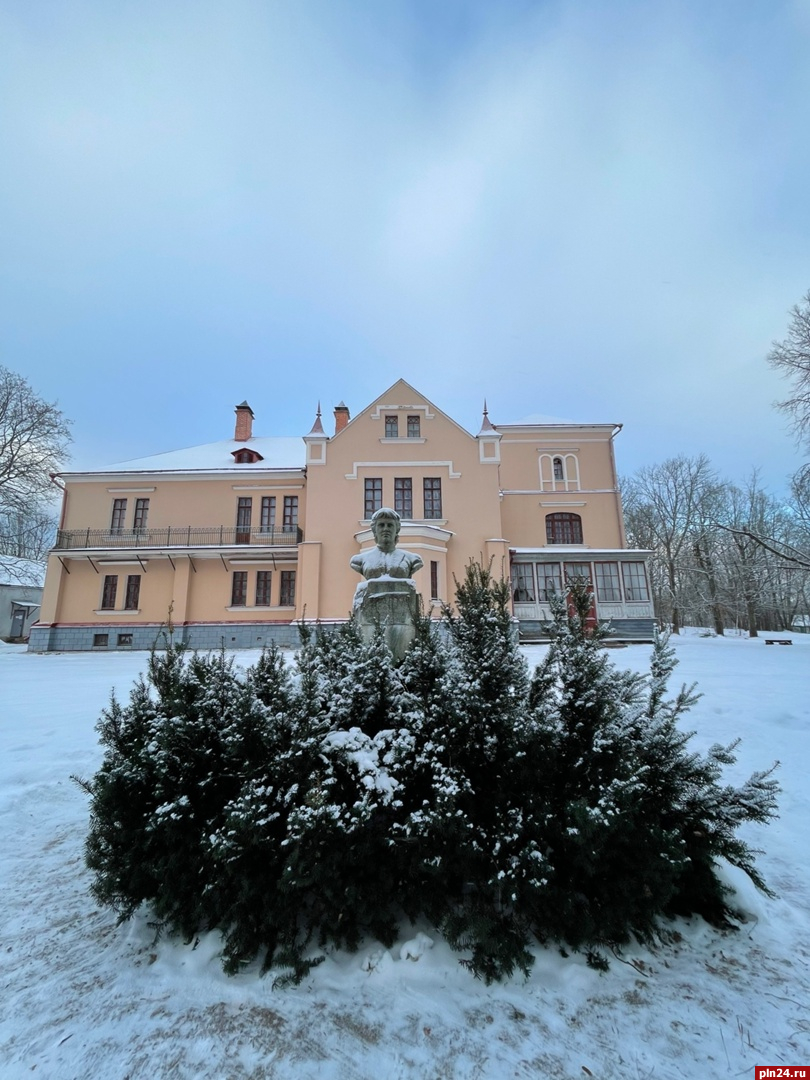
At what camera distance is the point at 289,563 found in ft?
79.3

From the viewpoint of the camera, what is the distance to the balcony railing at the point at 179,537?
24.6m

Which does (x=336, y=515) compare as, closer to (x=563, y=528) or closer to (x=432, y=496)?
(x=432, y=496)

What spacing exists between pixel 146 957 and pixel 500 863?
6.32 ft

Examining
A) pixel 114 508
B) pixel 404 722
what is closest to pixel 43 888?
pixel 404 722

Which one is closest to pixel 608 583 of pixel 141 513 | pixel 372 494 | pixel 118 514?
pixel 372 494

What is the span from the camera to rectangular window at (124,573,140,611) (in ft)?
78.4

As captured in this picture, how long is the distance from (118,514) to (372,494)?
1263 cm

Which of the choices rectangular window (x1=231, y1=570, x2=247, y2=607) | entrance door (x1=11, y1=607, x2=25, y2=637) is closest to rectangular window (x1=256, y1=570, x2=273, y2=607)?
rectangular window (x1=231, y1=570, x2=247, y2=607)

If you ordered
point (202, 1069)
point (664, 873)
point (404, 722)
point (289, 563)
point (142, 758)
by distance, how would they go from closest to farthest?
point (202, 1069) → point (664, 873) → point (142, 758) → point (404, 722) → point (289, 563)

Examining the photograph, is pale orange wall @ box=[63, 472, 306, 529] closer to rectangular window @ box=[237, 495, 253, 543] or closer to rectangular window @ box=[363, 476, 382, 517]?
rectangular window @ box=[237, 495, 253, 543]

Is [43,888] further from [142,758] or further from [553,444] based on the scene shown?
[553,444]

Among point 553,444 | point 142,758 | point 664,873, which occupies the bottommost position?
point 664,873

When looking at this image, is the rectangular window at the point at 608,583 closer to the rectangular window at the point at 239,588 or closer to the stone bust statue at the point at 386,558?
the rectangular window at the point at 239,588

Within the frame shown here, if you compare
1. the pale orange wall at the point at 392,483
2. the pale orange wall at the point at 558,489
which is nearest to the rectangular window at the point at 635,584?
the pale orange wall at the point at 558,489
